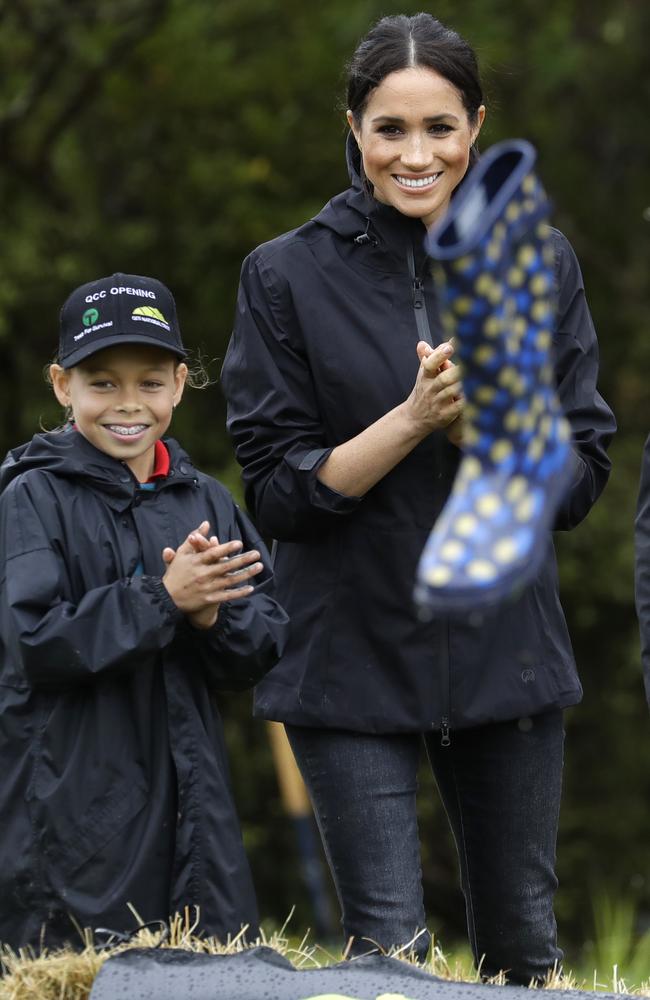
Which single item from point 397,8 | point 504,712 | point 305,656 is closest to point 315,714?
point 305,656

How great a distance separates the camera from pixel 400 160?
3199 mm

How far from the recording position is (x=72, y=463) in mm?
3330

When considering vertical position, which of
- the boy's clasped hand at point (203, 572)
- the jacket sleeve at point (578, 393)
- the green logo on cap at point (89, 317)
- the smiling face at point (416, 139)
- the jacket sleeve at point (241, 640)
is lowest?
the jacket sleeve at point (241, 640)

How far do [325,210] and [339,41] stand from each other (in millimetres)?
7119

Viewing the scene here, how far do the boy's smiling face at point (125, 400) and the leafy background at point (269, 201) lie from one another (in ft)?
18.3

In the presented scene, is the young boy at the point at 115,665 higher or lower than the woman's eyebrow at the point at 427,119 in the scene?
lower

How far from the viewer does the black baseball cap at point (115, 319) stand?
11.1ft

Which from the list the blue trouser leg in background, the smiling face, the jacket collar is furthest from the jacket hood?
the smiling face

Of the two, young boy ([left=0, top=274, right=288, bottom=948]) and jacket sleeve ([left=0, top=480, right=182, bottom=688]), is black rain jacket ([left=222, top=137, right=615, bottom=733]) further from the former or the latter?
jacket sleeve ([left=0, top=480, right=182, bottom=688])

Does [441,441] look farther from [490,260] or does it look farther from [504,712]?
[490,260]

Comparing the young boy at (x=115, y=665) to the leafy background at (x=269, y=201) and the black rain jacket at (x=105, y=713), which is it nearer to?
the black rain jacket at (x=105, y=713)

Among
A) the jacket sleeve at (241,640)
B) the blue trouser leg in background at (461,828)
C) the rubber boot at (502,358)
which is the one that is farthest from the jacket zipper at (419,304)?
the rubber boot at (502,358)

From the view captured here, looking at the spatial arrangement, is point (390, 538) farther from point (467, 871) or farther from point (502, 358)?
point (502, 358)

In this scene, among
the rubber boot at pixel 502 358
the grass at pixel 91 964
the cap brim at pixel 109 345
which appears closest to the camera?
the rubber boot at pixel 502 358
